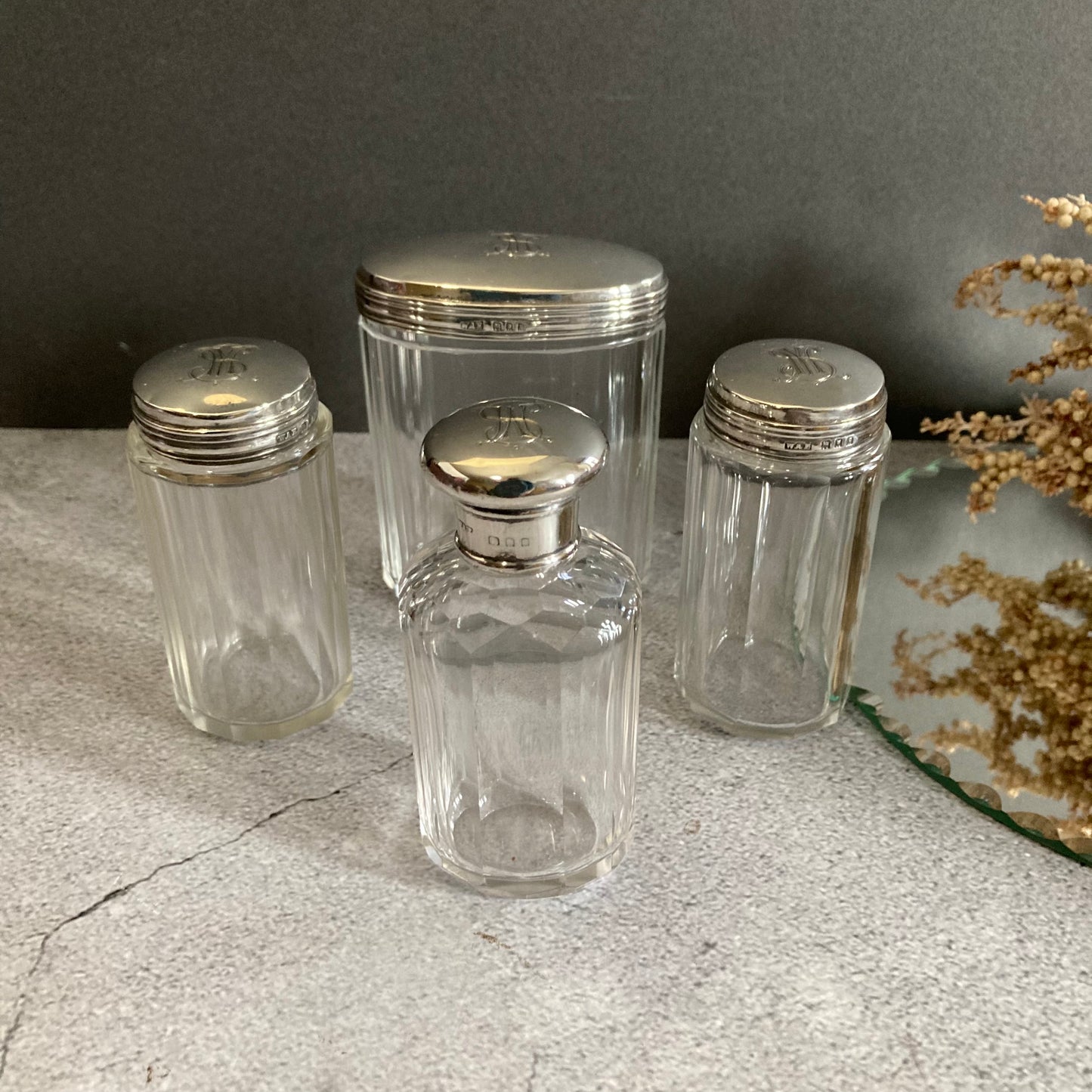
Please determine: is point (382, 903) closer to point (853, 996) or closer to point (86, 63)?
point (853, 996)

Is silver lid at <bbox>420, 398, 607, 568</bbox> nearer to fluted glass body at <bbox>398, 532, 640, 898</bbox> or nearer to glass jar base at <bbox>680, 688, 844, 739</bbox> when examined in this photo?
fluted glass body at <bbox>398, 532, 640, 898</bbox>

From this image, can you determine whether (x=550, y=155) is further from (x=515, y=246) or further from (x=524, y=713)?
(x=524, y=713)

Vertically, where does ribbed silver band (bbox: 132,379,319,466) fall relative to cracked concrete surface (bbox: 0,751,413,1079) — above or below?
above

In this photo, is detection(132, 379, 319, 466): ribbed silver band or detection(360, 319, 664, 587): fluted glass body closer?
detection(132, 379, 319, 466): ribbed silver band

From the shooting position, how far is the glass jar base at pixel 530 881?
19.7 inches

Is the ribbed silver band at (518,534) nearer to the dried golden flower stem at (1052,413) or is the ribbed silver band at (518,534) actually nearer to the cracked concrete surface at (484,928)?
the cracked concrete surface at (484,928)

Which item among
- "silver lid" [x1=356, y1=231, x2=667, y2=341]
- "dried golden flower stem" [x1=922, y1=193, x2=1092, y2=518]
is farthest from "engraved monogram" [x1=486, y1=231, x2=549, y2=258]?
"dried golden flower stem" [x1=922, y1=193, x2=1092, y2=518]

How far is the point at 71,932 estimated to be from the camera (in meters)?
0.48

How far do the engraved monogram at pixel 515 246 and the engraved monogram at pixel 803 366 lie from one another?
0.50 feet

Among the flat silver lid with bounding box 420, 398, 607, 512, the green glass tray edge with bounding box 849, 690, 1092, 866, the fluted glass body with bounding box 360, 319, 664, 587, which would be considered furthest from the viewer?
the fluted glass body with bounding box 360, 319, 664, 587

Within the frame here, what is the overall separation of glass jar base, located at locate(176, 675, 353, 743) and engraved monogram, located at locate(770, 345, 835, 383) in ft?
1.02

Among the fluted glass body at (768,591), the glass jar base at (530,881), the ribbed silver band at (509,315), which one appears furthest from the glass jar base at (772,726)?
the ribbed silver band at (509,315)

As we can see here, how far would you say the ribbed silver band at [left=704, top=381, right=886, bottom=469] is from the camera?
501mm

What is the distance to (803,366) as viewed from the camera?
1.73ft
